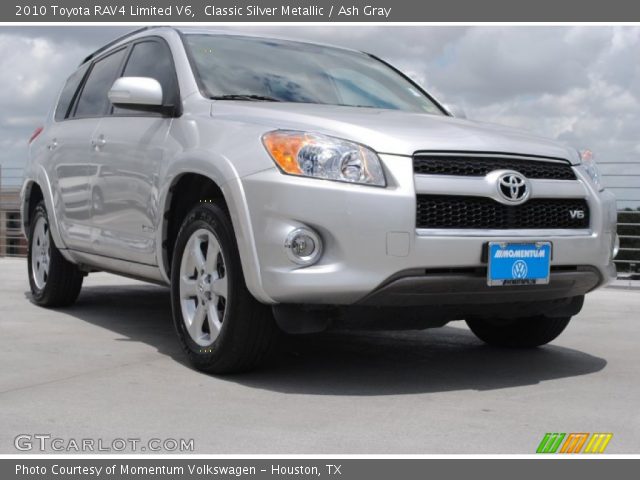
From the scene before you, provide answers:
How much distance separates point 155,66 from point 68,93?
1881mm

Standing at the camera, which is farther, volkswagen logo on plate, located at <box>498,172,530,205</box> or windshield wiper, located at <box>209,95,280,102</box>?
windshield wiper, located at <box>209,95,280,102</box>

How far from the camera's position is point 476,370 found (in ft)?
16.2

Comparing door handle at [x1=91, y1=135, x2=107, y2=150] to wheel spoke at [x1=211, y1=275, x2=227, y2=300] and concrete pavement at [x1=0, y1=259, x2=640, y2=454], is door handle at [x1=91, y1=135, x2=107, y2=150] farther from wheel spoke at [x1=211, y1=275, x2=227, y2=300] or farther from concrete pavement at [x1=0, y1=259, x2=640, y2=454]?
wheel spoke at [x1=211, y1=275, x2=227, y2=300]

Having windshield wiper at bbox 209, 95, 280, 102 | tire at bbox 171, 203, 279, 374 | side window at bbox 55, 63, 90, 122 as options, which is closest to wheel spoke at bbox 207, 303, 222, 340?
tire at bbox 171, 203, 279, 374

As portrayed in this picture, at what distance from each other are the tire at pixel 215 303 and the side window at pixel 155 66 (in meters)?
0.82

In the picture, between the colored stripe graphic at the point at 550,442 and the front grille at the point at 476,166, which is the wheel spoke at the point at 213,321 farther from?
the colored stripe graphic at the point at 550,442

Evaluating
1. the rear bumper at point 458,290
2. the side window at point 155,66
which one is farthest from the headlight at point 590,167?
the side window at point 155,66

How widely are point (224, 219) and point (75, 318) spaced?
258 centimetres

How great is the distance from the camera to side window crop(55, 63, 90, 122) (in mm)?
7055

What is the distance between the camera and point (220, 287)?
14.8 feet

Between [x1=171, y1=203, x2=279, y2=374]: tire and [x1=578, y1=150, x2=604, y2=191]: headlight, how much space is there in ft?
5.82

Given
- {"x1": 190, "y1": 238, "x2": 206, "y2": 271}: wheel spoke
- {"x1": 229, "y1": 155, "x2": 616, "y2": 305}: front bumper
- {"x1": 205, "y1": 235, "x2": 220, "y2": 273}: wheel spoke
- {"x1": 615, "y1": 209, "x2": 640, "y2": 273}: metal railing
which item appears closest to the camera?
{"x1": 229, "y1": 155, "x2": 616, "y2": 305}: front bumper
